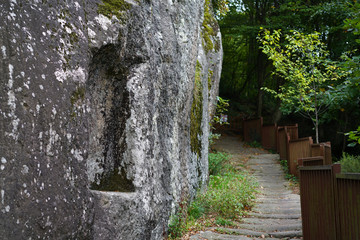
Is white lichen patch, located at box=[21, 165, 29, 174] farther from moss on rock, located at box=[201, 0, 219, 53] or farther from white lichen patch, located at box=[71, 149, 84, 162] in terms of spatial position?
moss on rock, located at box=[201, 0, 219, 53]

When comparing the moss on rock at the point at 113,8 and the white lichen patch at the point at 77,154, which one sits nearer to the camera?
the white lichen patch at the point at 77,154

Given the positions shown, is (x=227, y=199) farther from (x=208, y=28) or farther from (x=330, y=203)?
(x=208, y=28)

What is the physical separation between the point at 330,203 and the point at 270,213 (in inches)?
152

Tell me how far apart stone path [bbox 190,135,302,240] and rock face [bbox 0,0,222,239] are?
1341 millimetres

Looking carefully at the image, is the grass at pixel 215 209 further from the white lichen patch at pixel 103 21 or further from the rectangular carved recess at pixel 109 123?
the white lichen patch at pixel 103 21

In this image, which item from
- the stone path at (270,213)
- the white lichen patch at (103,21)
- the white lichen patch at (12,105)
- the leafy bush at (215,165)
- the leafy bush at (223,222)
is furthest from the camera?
the leafy bush at (215,165)

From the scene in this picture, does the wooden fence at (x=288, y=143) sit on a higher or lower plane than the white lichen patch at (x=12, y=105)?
lower

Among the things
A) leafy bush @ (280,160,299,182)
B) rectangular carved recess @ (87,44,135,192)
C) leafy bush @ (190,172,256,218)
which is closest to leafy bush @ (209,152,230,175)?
leafy bush @ (190,172,256,218)

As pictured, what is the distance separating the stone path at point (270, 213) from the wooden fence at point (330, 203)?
1320 millimetres

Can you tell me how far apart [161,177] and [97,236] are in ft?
6.45

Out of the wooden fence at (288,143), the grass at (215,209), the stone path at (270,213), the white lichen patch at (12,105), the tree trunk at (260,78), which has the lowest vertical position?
the stone path at (270,213)

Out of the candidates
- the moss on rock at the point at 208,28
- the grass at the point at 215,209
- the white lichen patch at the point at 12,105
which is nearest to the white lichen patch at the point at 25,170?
the white lichen patch at the point at 12,105

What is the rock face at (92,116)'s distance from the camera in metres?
2.51

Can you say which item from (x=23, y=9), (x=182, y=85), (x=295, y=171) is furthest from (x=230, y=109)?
(x=23, y=9)
